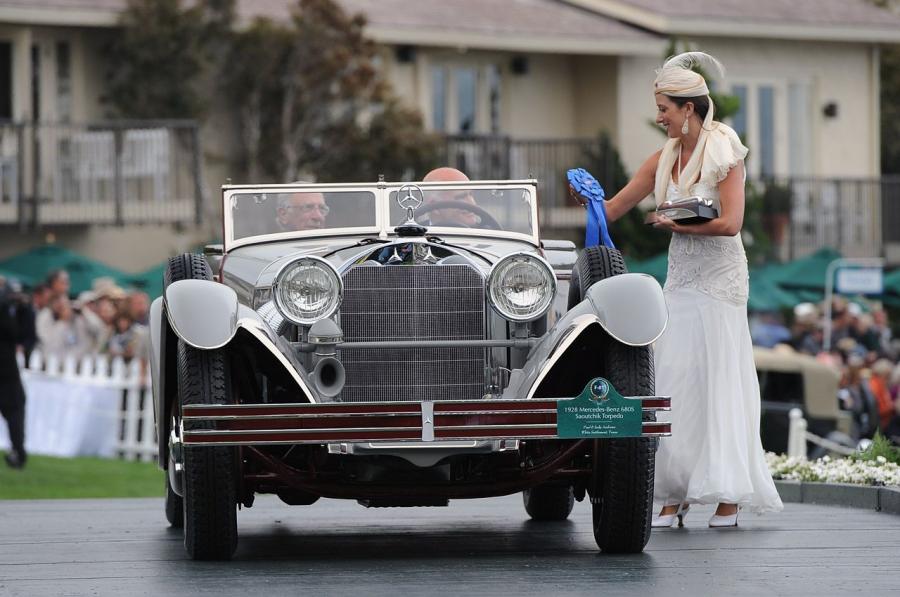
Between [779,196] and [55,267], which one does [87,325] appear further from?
[779,196]

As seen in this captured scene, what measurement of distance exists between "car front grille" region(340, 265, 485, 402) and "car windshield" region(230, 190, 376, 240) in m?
1.00

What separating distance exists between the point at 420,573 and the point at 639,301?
1451mm

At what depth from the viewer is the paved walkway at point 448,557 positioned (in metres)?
6.89

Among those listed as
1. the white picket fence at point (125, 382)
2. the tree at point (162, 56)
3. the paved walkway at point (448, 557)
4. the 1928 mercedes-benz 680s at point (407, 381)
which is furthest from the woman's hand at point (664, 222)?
the tree at point (162, 56)

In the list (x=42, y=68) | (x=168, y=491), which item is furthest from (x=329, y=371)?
(x=42, y=68)

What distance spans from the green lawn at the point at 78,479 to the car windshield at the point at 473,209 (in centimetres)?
718

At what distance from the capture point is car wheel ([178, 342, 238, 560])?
7500 mm

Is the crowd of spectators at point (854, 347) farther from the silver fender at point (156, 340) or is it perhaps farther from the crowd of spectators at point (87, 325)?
the silver fender at point (156, 340)

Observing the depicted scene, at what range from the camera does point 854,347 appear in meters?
24.0

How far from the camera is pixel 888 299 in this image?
101 feet

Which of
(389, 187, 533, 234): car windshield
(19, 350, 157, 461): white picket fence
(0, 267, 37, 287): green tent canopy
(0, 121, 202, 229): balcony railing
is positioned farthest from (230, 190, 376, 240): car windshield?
(0, 121, 202, 229): balcony railing

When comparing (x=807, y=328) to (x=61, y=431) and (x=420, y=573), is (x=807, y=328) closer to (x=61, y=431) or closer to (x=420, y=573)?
(x=61, y=431)

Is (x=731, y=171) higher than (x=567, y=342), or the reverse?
(x=731, y=171)

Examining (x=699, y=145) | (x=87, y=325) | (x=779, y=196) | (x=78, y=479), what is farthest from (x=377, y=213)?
(x=779, y=196)
